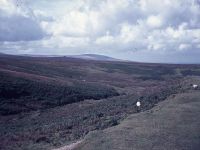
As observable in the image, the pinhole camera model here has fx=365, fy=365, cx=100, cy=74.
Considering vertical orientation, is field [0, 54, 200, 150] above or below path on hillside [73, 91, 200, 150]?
below

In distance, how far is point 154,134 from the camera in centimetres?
2367

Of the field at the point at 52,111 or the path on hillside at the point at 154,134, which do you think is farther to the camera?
the field at the point at 52,111

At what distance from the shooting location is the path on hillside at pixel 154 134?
2102 cm

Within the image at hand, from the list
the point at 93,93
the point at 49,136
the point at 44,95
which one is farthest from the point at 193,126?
the point at 93,93

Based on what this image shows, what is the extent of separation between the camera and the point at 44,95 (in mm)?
55906

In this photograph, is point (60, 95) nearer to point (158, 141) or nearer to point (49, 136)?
point (49, 136)

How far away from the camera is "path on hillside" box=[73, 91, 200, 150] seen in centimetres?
2102

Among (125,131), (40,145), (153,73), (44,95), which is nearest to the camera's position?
(125,131)

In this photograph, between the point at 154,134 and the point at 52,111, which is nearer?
the point at 154,134

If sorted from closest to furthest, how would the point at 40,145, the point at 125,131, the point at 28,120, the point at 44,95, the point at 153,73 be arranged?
the point at 125,131 < the point at 40,145 < the point at 28,120 < the point at 44,95 < the point at 153,73

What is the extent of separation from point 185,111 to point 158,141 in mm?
12014

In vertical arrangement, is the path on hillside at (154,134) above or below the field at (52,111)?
above

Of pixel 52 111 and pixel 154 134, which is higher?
pixel 154 134

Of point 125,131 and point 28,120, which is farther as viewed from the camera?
point 28,120
